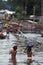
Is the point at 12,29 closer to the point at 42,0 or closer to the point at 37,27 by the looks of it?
the point at 37,27

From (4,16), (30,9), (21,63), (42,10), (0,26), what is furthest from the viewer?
(30,9)

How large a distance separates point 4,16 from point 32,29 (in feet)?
105

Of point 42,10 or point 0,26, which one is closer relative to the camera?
point 0,26

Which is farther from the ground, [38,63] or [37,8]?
[38,63]

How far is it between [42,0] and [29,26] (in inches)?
1434

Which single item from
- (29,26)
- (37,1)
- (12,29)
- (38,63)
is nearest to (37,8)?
(37,1)

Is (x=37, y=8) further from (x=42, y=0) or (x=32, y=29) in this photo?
(x=32, y=29)

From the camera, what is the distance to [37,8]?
88188 mm

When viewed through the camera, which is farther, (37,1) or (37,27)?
(37,1)

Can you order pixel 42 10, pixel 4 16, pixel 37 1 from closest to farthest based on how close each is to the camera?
pixel 4 16
pixel 42 10
pixel 37 1

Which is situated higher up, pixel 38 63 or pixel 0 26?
pixel 38 63

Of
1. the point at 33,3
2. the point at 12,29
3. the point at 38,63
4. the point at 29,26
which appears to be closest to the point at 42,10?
the point at 33,3

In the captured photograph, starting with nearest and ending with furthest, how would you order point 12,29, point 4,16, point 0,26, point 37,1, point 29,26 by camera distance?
point 12,29, point 0,26, point 29,26, point 4,16, point 37,1

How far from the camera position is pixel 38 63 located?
1758 cm
